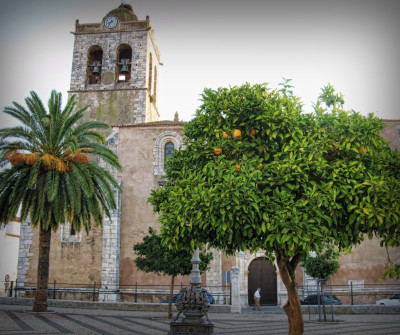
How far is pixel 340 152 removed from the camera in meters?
8.91

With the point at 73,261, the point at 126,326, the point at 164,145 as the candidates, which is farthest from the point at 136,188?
the point at 126,326

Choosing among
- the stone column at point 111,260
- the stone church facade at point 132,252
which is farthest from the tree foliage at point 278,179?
the stone column at point 111,260

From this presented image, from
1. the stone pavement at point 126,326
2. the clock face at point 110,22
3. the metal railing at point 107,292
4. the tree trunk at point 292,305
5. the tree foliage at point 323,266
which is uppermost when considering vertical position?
the clock face at point 110,22

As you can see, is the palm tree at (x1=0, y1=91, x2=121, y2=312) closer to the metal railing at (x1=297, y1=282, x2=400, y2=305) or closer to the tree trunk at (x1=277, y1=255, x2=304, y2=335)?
the tree trunk at (x1=277, y1=255, x2=304, y2=335)

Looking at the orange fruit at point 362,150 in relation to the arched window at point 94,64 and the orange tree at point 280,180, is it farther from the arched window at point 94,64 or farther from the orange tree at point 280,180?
the arched window at point 94,64

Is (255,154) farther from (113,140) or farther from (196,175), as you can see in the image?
(113,140)

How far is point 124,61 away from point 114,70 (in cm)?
127

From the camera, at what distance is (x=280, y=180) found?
814 cm

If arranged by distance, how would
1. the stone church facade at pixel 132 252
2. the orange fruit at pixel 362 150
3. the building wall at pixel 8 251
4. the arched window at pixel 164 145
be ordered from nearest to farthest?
the orange fruit at pixel 362 150 < the stone church facade at pixel 132 252 < the arched window at pixel 164 145 < the building wall at pixel 8 251

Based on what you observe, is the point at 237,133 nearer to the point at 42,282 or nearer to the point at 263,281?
the point at 42,282

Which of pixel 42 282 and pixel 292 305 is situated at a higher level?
pixel 42 282

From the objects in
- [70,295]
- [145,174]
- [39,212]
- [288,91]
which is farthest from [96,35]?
[288,91]

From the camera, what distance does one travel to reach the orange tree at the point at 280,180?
7789mm

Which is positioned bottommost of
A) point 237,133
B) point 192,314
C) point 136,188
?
point 192,314
